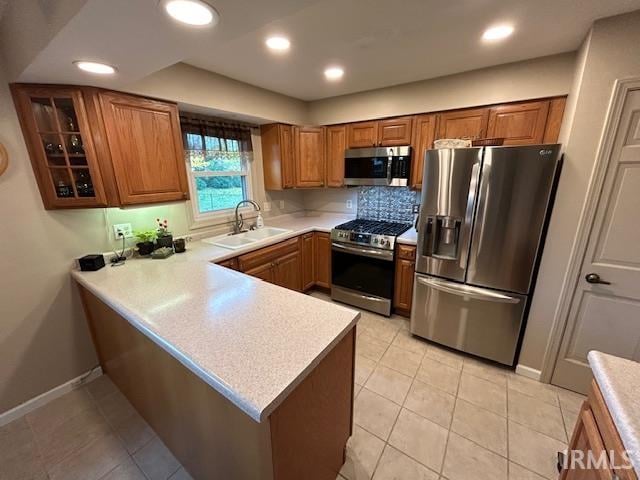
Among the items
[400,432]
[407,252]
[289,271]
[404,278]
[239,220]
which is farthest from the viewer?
[239,220]

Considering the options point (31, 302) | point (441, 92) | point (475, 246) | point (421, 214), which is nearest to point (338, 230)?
point (421, 214)

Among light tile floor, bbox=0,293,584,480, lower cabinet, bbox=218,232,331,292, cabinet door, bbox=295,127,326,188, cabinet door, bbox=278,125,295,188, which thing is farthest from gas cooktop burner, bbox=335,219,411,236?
light tile floor, bbox=0,293,584,480

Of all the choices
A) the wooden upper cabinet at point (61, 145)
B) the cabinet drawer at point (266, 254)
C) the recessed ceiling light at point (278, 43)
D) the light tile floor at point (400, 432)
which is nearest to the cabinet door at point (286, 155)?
the cabinet drawer at point (266, 254)

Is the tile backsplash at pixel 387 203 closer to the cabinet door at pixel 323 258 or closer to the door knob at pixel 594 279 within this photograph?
the cabinet door at pixel 323 258

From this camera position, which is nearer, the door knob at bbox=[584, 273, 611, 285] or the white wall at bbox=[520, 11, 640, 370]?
the white wall at bbox=[520, 11, 640, 370]

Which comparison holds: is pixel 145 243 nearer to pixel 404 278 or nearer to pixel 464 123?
pixel 404 278

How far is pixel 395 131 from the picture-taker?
274 cm

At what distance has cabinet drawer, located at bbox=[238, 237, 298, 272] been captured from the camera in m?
2.32

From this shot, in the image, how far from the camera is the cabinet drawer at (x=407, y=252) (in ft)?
8.15

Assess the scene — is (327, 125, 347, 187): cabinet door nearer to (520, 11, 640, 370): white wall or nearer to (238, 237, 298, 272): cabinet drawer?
(238, 237, 298, 272): cabinet drawer

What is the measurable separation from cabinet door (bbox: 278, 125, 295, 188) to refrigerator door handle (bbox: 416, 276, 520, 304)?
1.87m

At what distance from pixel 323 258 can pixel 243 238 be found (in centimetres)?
98

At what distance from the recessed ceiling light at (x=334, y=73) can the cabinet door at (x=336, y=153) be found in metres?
0.66

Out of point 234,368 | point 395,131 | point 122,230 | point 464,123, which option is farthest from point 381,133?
point 234,368
